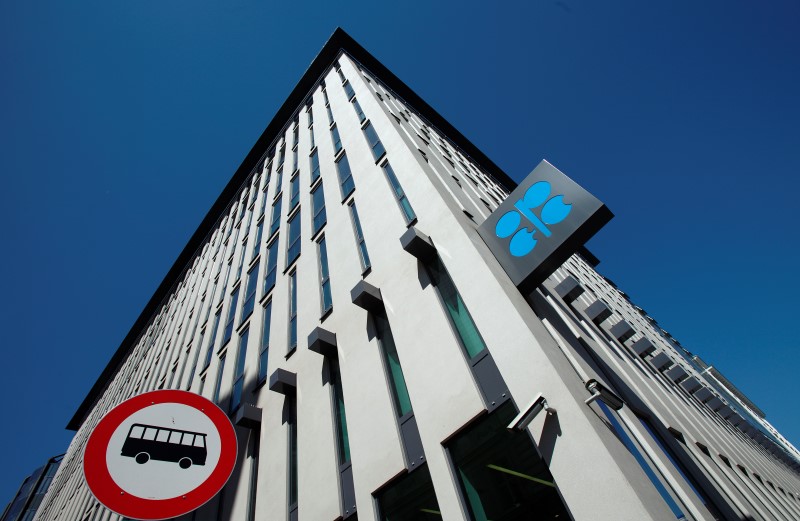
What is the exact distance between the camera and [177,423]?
8.82 meters

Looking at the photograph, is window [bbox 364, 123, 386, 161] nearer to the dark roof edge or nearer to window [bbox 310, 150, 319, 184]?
window [bbox 310, 150, 319, 184]

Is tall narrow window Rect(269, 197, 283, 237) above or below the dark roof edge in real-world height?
below

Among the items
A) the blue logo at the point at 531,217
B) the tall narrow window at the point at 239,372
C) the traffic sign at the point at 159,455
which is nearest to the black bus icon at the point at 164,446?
the traffic sign at the point at 159,455

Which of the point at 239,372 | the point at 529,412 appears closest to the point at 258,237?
the point at 239,372

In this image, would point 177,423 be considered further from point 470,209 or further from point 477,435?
point 470,209

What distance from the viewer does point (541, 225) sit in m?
7.81

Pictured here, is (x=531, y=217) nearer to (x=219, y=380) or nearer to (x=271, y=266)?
(x=271, y=266)

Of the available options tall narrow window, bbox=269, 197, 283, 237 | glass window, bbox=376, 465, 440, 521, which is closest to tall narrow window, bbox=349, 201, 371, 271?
glass window, bbox=376, 465, 440, 521

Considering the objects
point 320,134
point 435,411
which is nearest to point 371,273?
point 435,411

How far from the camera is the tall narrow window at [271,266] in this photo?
639 inches

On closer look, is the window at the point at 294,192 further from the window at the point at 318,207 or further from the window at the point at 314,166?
the window at the point at 318,207

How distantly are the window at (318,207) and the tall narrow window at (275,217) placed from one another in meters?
3.08

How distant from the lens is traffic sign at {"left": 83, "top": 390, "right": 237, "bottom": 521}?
7.59m

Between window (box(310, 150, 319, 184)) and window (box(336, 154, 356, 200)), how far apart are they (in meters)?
1.96
